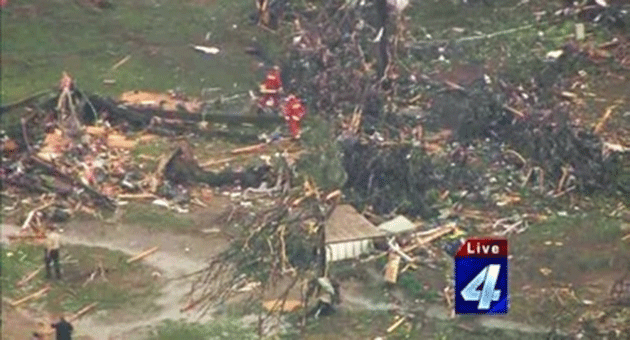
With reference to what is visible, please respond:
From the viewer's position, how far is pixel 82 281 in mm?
11883

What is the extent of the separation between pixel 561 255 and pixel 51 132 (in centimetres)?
519

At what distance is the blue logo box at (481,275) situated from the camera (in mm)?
8477

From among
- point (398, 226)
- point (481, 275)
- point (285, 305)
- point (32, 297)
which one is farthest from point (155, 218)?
point (481, 275)

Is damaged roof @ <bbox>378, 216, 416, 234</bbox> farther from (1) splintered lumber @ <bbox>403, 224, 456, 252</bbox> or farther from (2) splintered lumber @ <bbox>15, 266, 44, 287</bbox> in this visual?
(2) splintered lumber @ <bbox>15, 266, 44, 287</bbox>

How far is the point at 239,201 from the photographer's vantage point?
524 inches

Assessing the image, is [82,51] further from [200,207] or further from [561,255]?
[561,255]

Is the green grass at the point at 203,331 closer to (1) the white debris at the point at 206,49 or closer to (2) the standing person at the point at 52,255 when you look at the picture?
(2) the standing person at the point at 52,255

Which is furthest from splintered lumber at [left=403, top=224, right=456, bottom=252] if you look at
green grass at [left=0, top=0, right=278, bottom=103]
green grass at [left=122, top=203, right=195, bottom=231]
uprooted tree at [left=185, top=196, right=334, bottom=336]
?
green grass at [left=0, top=0, right=278, bottom=103]

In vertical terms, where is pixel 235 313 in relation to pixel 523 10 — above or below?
below

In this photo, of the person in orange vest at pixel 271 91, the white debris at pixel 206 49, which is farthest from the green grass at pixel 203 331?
the white debris at pixel 206 49

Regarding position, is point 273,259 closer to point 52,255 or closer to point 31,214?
point 52,255

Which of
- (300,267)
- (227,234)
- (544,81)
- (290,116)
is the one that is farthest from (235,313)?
(544,81)

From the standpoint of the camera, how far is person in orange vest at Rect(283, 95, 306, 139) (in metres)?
14.8

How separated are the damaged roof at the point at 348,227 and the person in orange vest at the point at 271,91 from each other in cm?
328
